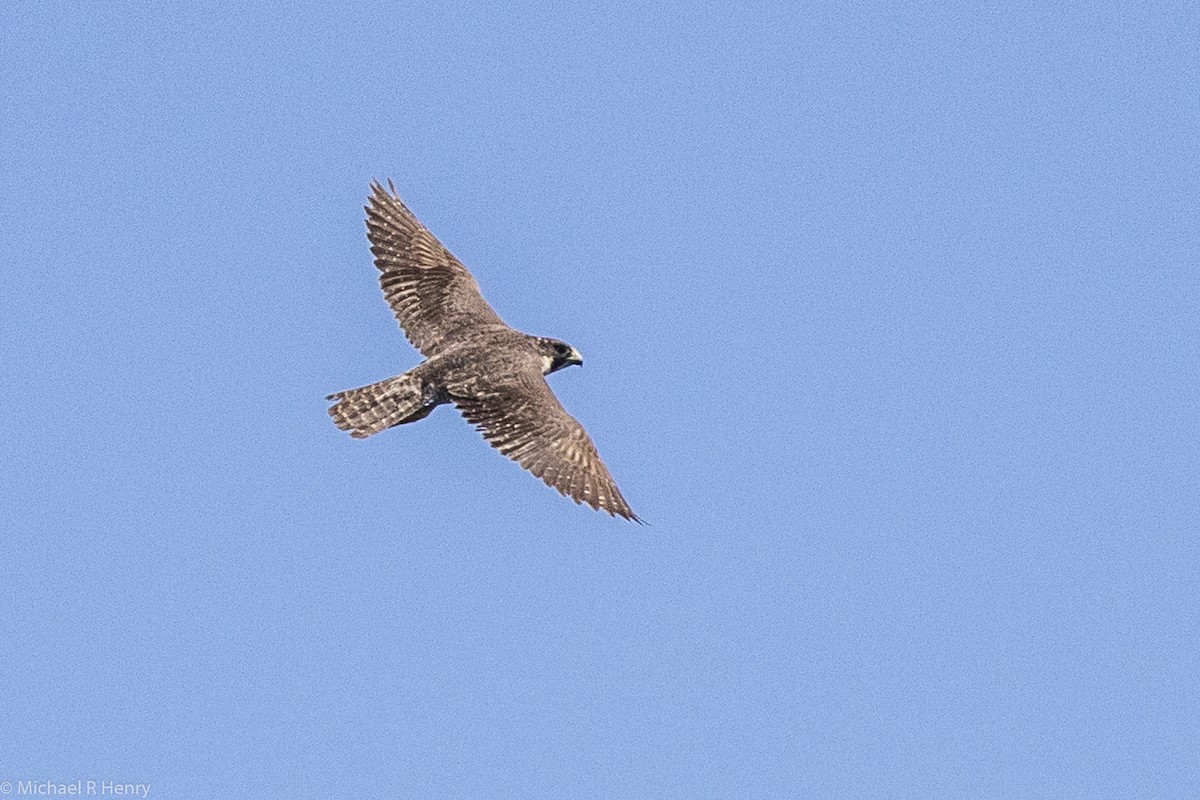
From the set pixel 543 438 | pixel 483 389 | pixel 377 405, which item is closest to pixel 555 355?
pixel 483 389

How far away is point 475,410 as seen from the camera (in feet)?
88.3

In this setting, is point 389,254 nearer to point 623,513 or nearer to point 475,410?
point 475,410

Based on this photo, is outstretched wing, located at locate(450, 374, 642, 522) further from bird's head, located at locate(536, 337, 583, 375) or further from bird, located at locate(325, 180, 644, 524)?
bird's head, located at locate(536, 337, 583, 375)

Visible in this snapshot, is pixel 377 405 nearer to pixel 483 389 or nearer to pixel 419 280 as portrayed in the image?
pixel 483 389

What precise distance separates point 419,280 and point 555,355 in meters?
2.96

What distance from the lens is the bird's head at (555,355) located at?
28016 mm

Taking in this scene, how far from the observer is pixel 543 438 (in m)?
26.4

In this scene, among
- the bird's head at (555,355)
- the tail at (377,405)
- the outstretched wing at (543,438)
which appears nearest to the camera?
the outstretched wing at (543,438)

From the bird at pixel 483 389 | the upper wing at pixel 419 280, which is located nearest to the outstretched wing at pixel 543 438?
the bird at pixel 483 389

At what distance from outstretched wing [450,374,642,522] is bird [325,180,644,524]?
0.01 m

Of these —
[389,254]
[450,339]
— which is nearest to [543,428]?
[450,339]

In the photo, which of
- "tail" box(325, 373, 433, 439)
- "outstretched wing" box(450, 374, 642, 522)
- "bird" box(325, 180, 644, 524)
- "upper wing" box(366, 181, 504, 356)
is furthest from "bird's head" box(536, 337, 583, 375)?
"tail" box(325, 373, 433, 439)

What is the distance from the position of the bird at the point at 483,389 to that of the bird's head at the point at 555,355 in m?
0.01

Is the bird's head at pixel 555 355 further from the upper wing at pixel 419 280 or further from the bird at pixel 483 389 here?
the upper wing at pixel 419 280
